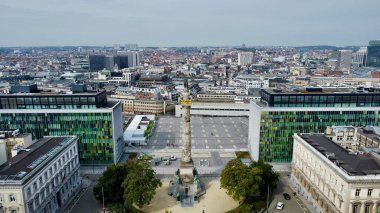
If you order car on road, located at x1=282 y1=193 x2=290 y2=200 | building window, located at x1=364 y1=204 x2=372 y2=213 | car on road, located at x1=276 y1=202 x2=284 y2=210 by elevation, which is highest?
building window, located at x1=364 y1=204 x2=372 y2=213

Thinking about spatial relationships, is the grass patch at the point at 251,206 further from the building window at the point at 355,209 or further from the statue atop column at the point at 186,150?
the building window at the point at 355,209

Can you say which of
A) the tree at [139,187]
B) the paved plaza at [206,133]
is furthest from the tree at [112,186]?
the paved plaza at [206,133]

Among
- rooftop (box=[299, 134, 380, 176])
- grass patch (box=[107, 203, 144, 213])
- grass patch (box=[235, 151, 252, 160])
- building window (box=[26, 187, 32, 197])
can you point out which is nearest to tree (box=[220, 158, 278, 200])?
rooftop (box=[299, 134, 380, 176])

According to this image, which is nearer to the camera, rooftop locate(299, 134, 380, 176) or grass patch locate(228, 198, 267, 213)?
rooftop locate(299, 134, 380, 176)

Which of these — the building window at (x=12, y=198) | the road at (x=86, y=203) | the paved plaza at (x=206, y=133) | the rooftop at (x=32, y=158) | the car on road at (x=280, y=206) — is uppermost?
the rooftop at (x=32, y=158)

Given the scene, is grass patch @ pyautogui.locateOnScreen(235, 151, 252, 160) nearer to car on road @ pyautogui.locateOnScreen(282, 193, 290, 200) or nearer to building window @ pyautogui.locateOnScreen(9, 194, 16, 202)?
car on road @ pyautogui.locateOnScreen(282, 193, 290, 200)

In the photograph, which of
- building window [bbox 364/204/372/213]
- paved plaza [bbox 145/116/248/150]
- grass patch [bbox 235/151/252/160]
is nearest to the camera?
building window [bbox 364/204/372/213]

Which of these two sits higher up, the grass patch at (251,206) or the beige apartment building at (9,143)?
the beige apartment building at (9,143)
